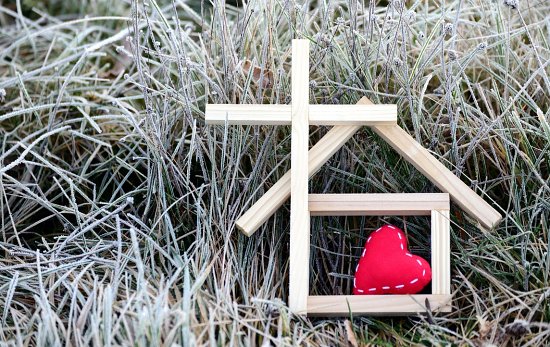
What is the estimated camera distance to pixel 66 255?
1.86m

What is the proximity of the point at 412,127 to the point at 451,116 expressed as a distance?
0.21 metres

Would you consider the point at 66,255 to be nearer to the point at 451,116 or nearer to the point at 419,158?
the point at 419,158

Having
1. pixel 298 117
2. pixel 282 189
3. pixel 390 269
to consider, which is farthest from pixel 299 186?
pixel 390 269

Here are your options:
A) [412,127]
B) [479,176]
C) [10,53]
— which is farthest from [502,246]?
[10,53]

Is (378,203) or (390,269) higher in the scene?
(378,203)

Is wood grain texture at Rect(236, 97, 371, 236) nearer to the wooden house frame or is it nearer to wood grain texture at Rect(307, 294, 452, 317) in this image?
the wooden house frame

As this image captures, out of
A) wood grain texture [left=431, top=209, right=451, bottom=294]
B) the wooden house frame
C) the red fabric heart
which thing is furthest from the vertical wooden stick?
wood grain texture [left=431, top=209, right=451, bottom=294]

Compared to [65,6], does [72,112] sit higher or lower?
lower

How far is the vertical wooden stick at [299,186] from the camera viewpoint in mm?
1679

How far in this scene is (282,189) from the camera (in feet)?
5.78

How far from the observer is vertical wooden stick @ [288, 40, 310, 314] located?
66.1 inches

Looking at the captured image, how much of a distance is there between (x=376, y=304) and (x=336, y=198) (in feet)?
0.88

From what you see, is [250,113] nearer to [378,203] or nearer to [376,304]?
[378,203]

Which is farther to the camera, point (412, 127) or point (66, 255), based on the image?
point (412, 127)
